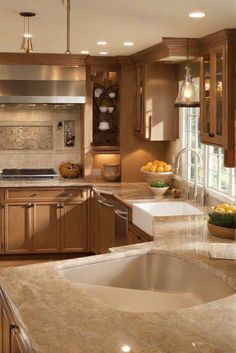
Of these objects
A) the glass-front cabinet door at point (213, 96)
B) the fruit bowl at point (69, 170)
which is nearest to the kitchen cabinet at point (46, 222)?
the fruit bowl at point (69, 170)

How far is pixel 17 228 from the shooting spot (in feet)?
21.9

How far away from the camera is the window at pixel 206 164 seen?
5023mm

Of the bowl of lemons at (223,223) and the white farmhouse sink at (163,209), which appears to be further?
the white farmhouse sink at (163,209)

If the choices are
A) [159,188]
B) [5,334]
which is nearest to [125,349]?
[5,334]

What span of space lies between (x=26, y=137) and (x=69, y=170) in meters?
0.74

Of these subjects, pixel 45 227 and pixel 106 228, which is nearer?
pixel 106 228

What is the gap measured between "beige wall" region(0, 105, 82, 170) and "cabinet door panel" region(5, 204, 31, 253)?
891 millimetres

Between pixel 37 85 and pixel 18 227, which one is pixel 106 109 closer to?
pixel 37 85

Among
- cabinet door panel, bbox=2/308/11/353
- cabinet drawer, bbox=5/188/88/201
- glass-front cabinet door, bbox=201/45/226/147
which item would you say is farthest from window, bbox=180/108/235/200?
cabinet door panel, bbox=2/308/11/353

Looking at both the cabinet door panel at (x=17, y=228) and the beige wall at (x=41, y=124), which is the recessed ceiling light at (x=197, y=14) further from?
the beige wall at (x=41, y=124)

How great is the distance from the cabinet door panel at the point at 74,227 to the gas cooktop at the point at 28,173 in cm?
60

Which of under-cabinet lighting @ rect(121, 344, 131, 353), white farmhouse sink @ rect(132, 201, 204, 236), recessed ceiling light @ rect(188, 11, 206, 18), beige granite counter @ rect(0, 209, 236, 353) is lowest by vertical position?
under-cabinet lighting @ rect(121, 344, 131, 353)

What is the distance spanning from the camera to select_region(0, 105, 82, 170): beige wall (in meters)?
7.27

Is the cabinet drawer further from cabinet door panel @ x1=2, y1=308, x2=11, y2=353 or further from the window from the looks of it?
cabinet door panel @ x1=2, y1=308, x2=11, y2=353
